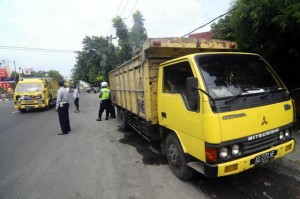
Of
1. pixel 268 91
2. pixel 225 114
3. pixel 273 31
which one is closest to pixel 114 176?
pixel 225 114

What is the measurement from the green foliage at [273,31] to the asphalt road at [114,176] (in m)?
3.07

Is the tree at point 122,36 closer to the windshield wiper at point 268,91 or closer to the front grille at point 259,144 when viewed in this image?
the windshield wiper at point 268,91

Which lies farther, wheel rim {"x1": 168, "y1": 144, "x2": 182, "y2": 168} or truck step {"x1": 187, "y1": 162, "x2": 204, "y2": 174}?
wheel rim {"x1": 168, "y1": 144, "x2": 182, "y2": 168}

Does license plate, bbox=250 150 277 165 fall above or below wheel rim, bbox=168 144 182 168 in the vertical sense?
above

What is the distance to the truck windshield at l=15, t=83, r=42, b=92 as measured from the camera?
14.9 meters

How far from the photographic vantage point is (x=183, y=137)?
11.9ft

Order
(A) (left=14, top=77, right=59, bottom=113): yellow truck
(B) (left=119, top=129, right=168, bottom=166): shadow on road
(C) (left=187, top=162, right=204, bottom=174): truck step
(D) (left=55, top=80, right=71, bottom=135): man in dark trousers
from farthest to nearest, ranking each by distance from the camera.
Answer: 1. (A) (left=14, top=77, right=59, bottom=113): yellow truck
2. (D) (left=55, top=80, right=71, bottom=135): man in dark trousers
3. (B) (left=119, top=129, right=168, bottom=166): shadow on road
4. (C) (left=187, top=162, right=204, bottom=174): truck step

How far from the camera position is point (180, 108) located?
11.9ft

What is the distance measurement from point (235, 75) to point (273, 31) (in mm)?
3131

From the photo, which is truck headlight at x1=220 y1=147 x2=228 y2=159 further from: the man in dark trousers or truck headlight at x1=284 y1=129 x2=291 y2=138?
the man in dark trousers

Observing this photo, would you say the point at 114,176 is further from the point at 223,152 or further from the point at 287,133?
the point at 287,133

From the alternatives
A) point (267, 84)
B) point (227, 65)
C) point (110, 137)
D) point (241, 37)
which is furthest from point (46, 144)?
point (241, 37)

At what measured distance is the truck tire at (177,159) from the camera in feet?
12.2

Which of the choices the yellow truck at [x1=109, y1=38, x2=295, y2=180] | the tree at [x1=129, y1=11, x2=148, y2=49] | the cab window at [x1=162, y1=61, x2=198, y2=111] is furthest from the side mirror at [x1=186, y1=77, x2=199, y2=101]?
the tree at [x1=129, y1=11, x2=148, y2=49]
